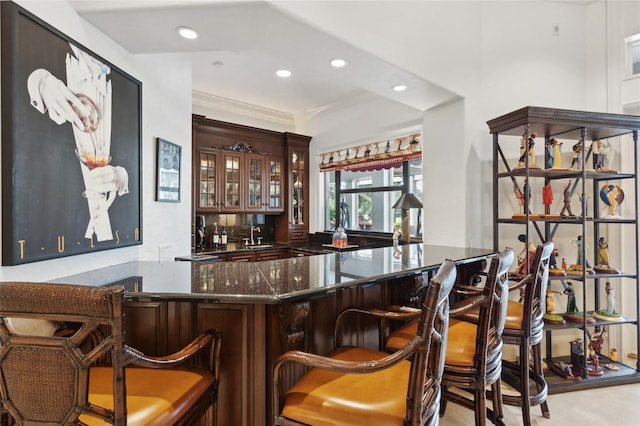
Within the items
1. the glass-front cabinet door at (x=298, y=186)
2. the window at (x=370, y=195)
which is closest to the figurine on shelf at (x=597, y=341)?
the window at (x=370, y=195)

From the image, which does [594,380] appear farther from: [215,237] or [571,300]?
[215,237]

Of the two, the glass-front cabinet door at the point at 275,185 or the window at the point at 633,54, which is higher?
the window at the point at 633,54

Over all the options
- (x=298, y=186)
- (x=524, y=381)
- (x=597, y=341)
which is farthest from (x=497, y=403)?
(x=298, y=186)

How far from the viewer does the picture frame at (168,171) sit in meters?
2.36

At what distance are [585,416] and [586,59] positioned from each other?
3081 millimetres

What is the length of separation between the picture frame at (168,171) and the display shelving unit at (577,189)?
2.61 meters

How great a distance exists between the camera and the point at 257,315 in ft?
4.19

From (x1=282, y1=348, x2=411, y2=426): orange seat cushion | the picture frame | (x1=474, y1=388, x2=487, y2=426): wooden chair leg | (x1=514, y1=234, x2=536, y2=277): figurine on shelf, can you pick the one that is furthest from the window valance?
(x1=282, y1=348, x2=411, y2=426): orange seat cushion

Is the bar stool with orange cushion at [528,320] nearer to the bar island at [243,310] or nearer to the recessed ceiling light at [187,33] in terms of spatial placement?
the bar island at [243,310]

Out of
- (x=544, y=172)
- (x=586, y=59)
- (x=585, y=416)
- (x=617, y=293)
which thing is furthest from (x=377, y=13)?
(x=617, y=293)

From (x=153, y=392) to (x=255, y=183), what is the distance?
3.98 meters

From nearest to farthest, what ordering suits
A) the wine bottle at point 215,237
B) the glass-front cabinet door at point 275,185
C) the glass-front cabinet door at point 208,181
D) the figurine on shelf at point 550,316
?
the figurine on shelf at point 550,316
the glass-front cabinet door at point 208,181
the wine bottle at point 215,237
the glass-front cabinet door at point 275,185

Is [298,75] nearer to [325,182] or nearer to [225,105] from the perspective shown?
[225,105]

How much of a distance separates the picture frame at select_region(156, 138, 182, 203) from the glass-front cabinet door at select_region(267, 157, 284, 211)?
2.43 m
